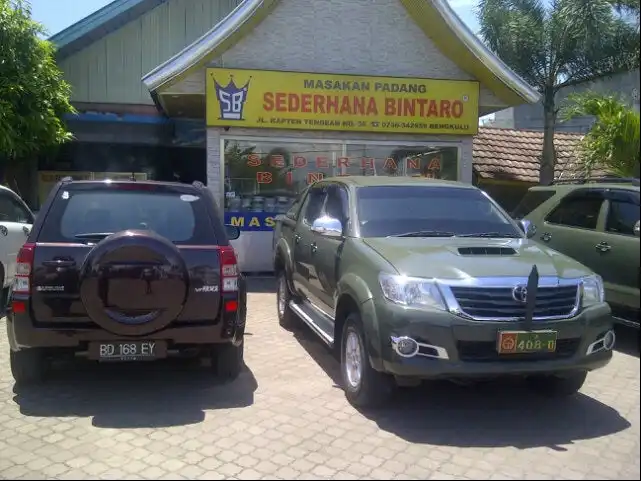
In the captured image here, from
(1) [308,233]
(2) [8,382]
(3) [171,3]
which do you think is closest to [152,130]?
(3) [171,3]

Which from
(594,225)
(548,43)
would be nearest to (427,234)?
(594,225)

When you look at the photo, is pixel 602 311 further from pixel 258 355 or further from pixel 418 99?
pixel 418 99

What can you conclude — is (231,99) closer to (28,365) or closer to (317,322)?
(317,322)

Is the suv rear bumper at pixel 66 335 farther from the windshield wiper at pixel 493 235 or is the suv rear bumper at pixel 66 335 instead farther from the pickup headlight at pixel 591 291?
the pickup headlight at pixel 591 291

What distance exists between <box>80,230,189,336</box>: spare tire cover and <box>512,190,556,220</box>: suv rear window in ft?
15.9

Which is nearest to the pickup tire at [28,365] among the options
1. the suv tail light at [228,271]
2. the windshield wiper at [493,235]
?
the suv tail light at [228,271]

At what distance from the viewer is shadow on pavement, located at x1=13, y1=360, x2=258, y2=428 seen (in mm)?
4848

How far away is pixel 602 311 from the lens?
4664mm

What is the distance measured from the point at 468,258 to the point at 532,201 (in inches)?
157

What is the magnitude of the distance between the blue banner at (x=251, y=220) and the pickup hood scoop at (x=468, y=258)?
624 centimetres

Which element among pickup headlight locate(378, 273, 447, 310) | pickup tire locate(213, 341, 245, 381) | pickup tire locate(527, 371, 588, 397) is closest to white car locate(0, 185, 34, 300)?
pickup tire locate(213, 341, 245, 381)

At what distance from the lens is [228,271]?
5.16 metres

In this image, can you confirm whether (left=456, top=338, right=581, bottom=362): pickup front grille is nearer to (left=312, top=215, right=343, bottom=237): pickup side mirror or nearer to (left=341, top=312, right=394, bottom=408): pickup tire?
(left=341, top=312, right=394, bottom=408): pickup tire

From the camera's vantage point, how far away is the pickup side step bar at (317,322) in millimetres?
5738
